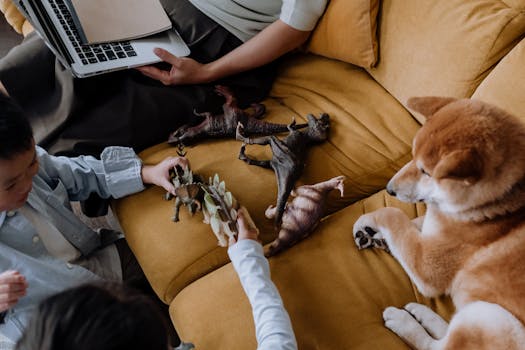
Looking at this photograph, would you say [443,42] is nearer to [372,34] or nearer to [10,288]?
[372,34]

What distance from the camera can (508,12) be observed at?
4.24 feet

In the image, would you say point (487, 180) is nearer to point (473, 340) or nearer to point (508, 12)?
point (473, 340)

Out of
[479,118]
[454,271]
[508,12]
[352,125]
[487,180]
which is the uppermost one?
[508,12]

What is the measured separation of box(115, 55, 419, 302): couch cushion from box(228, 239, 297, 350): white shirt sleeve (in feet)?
0.73

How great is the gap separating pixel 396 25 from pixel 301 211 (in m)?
0.73

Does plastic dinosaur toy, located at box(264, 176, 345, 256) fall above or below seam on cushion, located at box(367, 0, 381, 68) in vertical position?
below

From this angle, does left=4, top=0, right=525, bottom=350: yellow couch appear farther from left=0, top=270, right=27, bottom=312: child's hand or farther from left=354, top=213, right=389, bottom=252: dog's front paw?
left=0, top=270, right=27, bottom=312: child's hand

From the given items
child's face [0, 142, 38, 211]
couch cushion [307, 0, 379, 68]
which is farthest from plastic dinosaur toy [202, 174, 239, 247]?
couch cushion [307, 0, 379, 68]

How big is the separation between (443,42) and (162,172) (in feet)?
3.18

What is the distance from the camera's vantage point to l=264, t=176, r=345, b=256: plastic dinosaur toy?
4.25ft

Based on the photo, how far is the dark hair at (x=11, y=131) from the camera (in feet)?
3.20

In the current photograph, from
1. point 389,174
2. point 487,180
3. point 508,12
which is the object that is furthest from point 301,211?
point 508,12

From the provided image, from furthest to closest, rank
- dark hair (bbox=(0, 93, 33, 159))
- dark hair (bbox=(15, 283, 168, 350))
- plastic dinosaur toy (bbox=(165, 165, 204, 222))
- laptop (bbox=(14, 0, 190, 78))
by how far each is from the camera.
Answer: laptop (bbox=(14, 0, 190, 78)), plastic dinosaur toy (bbox=(165, 165, 204, 222)), dark hair (bbox=(0, 93, 33, 159)), dark hair (bbox=(15, 283, 168, 350))

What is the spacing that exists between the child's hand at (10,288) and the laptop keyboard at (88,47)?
0.80 m
